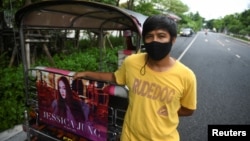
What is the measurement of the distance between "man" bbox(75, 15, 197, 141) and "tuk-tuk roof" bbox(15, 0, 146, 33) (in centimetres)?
75

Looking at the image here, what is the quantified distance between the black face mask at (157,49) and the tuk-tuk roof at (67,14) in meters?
0.73

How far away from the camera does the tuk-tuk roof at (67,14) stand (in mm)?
2886

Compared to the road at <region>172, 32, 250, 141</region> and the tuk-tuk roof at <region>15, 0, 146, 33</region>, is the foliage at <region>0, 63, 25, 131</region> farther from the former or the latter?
the road at <region>172, 32, 250, 141</region>

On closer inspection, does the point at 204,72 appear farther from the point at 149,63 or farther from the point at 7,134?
the point at 149,63

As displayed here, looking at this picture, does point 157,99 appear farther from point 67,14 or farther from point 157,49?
point 67,14

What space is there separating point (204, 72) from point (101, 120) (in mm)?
9483

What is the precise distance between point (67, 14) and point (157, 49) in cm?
231

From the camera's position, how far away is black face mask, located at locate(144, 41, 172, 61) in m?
2.19

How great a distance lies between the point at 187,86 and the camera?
84.8 inches

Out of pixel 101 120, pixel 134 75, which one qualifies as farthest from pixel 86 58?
pixel 134 75

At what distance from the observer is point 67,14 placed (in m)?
4.05

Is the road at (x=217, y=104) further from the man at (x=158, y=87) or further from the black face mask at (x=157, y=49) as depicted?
the black face mask at (x=157, y=49)

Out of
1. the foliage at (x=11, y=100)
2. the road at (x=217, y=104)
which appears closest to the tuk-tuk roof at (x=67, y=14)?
the foliage at (x=11, y=100)

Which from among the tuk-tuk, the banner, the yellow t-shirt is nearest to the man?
the yellow t-shirt
